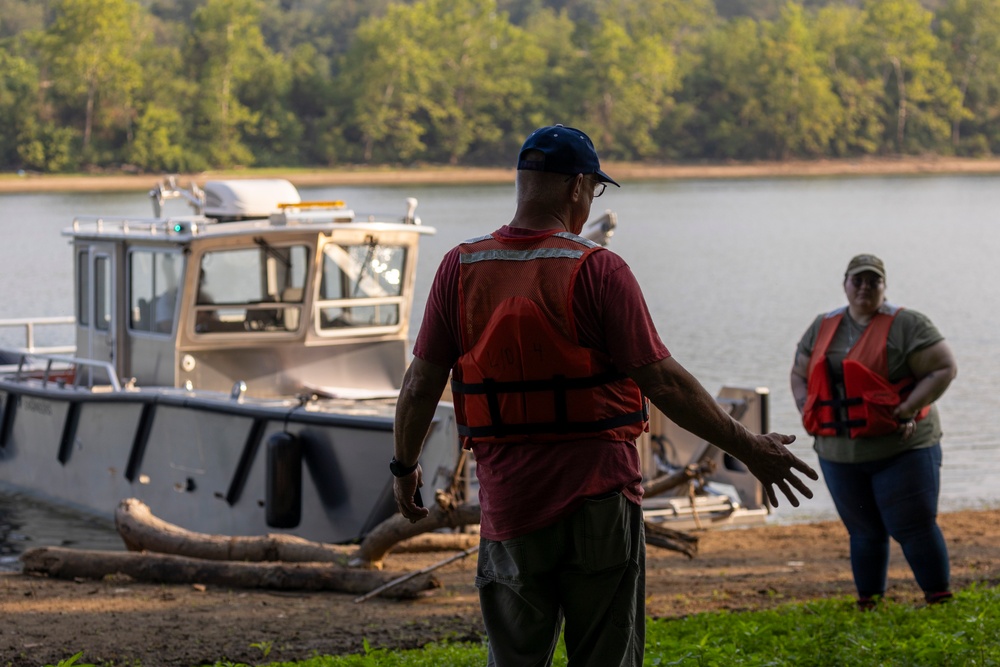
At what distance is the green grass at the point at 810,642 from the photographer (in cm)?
552

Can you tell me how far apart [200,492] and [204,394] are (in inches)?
30.7

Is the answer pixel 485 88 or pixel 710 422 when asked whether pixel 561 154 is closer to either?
pixel 710 422

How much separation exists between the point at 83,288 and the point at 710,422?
1053 centimetres

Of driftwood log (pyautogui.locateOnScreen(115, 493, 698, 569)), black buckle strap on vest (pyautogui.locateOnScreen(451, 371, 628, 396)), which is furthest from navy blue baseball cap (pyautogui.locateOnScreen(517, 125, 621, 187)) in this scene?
driftwood log (pyautogui.locateOnScreen(115, 493, 698, 569))

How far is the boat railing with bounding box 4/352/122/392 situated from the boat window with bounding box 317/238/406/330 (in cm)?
184

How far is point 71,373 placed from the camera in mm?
14406

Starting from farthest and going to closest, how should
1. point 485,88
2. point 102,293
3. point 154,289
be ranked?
point 485,88 < point 102,293 < point 154,289

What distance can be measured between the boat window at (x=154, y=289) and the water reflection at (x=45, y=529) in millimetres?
1830

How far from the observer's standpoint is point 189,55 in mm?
94188

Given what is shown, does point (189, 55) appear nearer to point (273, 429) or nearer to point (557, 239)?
point (273, 429)

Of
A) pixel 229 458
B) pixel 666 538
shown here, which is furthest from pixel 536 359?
pixel 229 458

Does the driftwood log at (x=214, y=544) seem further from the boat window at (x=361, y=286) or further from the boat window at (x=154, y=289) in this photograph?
the boat window at (x=361, y=286)

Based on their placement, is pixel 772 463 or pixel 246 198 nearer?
pixel 772 463

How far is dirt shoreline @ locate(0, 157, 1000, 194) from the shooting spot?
260 ft
